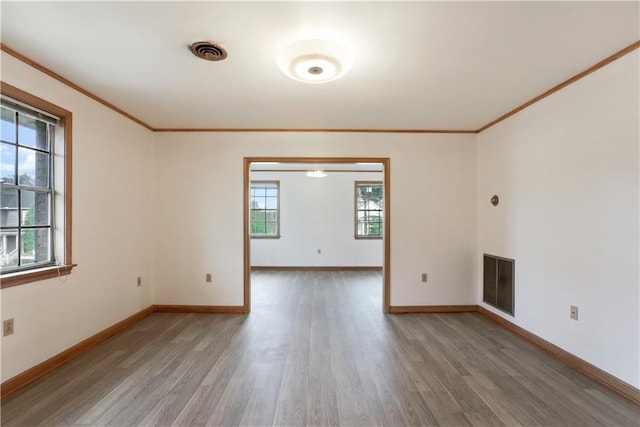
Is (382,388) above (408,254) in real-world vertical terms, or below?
below

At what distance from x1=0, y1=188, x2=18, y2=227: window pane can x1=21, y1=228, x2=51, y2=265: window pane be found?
128 mm

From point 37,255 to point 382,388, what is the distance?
2940 millimetres

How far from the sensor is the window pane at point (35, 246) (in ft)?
7.64

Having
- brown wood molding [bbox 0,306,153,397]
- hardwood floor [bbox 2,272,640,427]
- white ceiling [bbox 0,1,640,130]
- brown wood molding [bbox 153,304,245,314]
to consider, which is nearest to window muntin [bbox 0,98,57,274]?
white ceiling [bbox 0,1,640,130]

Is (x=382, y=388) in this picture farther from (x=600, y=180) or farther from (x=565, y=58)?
(x=565, y=58)

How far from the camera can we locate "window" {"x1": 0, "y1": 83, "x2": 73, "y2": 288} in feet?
7.16

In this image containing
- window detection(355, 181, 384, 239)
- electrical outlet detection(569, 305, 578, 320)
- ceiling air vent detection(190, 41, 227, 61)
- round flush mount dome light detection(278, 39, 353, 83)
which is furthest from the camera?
window detection(355, 181, 384, 239)

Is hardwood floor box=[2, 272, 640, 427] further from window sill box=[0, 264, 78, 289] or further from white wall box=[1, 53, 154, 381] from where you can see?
window sill box=[0, 264, 78, 289]

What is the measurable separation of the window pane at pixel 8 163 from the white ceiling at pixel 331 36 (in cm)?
70

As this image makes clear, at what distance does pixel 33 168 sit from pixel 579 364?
4.73 meters

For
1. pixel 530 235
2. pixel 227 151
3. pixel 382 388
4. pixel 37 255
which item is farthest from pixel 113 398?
pixel 530 235

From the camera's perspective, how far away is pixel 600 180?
228 centimetres

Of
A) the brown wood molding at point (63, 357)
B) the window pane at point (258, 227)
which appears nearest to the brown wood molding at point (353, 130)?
the brown wood molding at point (63, 357)

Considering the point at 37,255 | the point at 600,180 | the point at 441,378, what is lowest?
the point at 441,378
